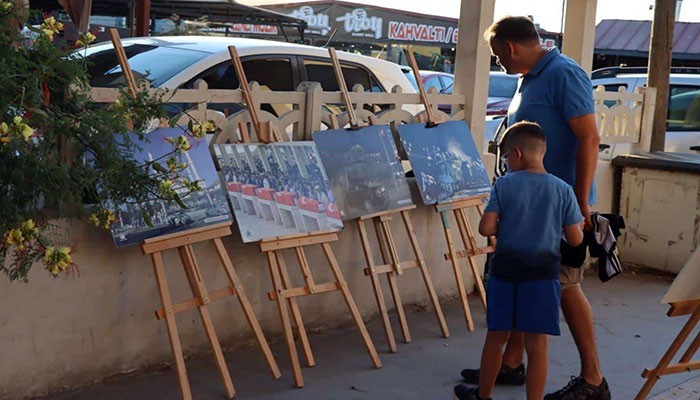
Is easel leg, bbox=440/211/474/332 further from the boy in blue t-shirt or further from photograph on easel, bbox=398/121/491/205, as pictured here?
the boy in blue t-shirt

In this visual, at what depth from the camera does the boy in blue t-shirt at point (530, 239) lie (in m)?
4.36

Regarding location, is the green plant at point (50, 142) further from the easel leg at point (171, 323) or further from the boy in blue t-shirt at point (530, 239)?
the boy in blue t-shirt at point (530, 239)

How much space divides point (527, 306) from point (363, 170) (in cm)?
164

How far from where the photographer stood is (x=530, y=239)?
14.3 feet

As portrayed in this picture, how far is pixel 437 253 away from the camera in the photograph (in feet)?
22.3

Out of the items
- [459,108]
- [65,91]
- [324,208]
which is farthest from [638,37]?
[65,91]

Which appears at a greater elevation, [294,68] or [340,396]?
[294,68]

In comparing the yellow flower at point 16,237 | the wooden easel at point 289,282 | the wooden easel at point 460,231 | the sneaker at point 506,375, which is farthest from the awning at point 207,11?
the yellow flower at point 16,237

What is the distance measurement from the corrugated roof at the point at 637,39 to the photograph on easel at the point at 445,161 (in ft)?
74.1

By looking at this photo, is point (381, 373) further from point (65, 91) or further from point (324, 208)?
point (65, 91)

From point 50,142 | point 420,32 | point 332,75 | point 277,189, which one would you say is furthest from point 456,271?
point 420,32

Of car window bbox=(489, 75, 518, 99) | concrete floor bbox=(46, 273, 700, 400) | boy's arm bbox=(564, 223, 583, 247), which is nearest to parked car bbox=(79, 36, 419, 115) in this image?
concrete floor bbox=(46, 273, 700, 400)

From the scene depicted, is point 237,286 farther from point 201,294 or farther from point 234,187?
point 234,187

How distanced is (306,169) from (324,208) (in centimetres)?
25
